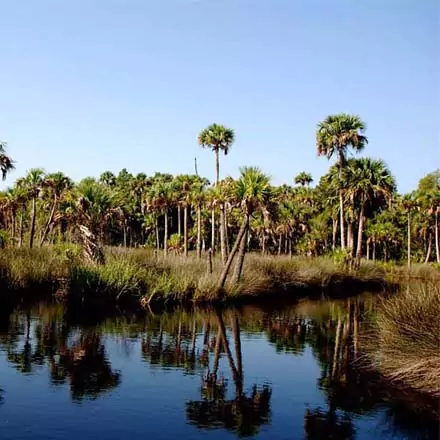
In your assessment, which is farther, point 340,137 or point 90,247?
point 340,137

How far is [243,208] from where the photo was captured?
30266mm

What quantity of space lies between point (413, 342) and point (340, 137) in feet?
123

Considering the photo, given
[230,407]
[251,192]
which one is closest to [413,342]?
[230,407]

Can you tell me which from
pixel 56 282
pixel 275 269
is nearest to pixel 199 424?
pixel 56 282

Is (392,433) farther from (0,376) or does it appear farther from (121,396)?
(0,376)

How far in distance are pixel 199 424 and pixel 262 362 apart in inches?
222

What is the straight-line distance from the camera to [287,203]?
2552 inches

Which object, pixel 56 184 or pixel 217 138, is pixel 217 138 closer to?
pixel 217 138

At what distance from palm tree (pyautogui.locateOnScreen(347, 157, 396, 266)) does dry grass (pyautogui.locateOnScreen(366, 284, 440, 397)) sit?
31950 mm

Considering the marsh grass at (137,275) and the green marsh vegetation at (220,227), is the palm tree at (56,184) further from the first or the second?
the marsh grass at (137,275)

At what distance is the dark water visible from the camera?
35.4 feet

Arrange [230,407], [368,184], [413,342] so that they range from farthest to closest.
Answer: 1. [368,184]
2. [413,342]
3. [230,407]

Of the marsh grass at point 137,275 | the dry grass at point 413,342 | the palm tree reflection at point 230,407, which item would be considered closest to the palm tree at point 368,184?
the marsh grass at point 137,275

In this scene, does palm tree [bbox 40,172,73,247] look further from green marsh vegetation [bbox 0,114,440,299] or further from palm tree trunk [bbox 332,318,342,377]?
palm tree trunk [bbox 332,318,342,377]
